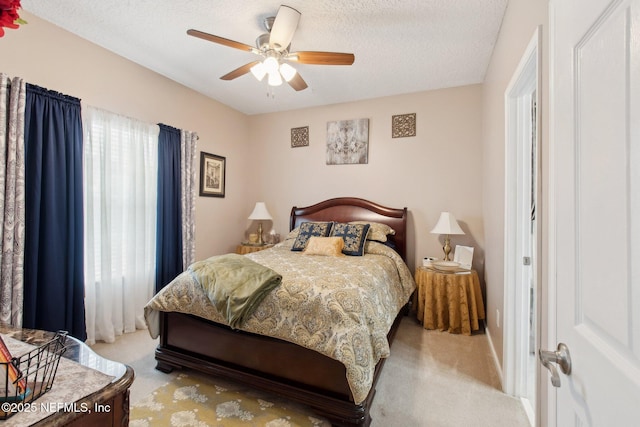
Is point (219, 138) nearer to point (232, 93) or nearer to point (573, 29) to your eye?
point (232, 93)

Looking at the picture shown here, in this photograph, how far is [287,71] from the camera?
238 cm

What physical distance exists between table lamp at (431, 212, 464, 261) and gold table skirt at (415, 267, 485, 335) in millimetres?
403

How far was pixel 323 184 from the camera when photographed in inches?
161

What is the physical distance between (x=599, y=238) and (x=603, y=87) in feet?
1.02

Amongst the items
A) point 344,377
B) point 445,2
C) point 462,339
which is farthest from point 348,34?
point 462,339

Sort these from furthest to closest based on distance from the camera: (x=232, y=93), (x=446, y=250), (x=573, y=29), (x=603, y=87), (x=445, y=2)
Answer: (x=232, y=93)
(x=446, y=250)
(x=445, y=2)
(x=573, y=29)
(x=603, y=87)

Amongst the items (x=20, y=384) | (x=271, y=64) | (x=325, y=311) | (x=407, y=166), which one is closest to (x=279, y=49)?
(x=271, y=64)

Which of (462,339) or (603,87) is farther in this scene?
(462,339)

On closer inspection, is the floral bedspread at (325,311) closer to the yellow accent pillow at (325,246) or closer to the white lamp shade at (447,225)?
the yellow accent pillow at (325,246)

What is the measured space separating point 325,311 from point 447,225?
2.09 m

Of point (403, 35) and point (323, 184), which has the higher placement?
point (403, 35)

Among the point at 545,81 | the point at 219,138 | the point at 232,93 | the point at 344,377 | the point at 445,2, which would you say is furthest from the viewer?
the point at 219,138

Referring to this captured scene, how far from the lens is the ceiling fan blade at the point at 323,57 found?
2.15 m

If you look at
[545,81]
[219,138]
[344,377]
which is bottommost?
[344,377]
